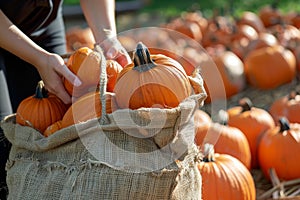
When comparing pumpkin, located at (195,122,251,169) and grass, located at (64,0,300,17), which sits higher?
pumpkin, located at (195,122,251,169)

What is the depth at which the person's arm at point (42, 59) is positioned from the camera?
2086mm

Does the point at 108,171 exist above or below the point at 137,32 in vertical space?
above

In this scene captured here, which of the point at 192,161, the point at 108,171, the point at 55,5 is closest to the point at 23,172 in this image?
the point at 108,171

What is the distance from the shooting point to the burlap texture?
5.99 ft

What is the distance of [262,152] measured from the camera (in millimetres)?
2988

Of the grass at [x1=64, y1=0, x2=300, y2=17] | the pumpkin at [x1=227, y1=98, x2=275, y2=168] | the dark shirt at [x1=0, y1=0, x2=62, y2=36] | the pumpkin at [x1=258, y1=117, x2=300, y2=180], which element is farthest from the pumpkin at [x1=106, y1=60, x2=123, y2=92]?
the grass at [x1=64, y1=0, x2=300, y2=17]

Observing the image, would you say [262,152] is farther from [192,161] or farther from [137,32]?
[137,32]

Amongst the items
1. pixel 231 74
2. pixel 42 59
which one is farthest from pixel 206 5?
pixel 42 59

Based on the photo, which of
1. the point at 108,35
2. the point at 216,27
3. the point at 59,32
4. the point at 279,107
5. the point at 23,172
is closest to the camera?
the point at 23,172

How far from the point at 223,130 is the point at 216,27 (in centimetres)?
287

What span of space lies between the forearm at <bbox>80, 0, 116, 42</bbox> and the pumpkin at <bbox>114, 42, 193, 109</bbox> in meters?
0.60

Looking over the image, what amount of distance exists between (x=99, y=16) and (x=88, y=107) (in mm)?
703

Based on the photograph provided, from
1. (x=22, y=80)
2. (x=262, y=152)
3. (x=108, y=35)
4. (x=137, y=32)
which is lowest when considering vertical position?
(x=137, y=32)

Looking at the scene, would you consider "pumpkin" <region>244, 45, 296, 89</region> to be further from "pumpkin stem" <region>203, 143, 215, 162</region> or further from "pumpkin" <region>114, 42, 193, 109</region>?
"pumpkin" <region>114, 42, 193, 109</region>
